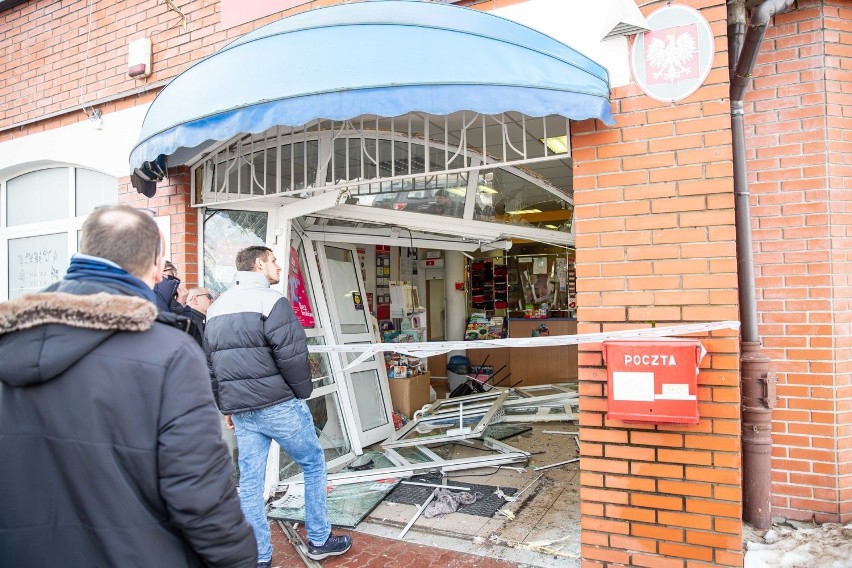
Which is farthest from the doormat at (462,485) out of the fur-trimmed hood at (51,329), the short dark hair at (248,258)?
the fur-trimmed hood at (51,329)

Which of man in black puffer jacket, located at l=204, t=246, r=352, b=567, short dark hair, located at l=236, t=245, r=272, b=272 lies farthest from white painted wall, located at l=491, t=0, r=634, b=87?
man in black puffer jacket, located at l=204, t=246, r=352, b=567

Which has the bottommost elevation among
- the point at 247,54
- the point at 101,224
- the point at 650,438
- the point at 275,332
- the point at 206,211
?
the point at 650,438

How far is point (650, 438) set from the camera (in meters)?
2.95

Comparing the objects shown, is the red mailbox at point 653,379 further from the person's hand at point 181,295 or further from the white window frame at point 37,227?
the white window frame at point 37,227

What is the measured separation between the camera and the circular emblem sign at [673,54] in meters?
2.92

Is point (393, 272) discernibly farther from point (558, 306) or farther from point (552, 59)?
point (552, 59)

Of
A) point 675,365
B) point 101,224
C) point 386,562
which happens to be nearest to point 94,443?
point 101,224

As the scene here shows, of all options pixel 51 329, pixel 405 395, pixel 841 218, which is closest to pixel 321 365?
pixel 405 395

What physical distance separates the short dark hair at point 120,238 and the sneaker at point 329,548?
244cm

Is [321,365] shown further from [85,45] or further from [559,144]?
[85,45]

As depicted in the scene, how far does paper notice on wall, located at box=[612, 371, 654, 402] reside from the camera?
286cm

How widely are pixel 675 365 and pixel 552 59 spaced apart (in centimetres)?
174

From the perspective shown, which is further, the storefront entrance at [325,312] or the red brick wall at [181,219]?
the storefront entrance at [325,312]

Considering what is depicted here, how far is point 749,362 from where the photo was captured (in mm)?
3238
